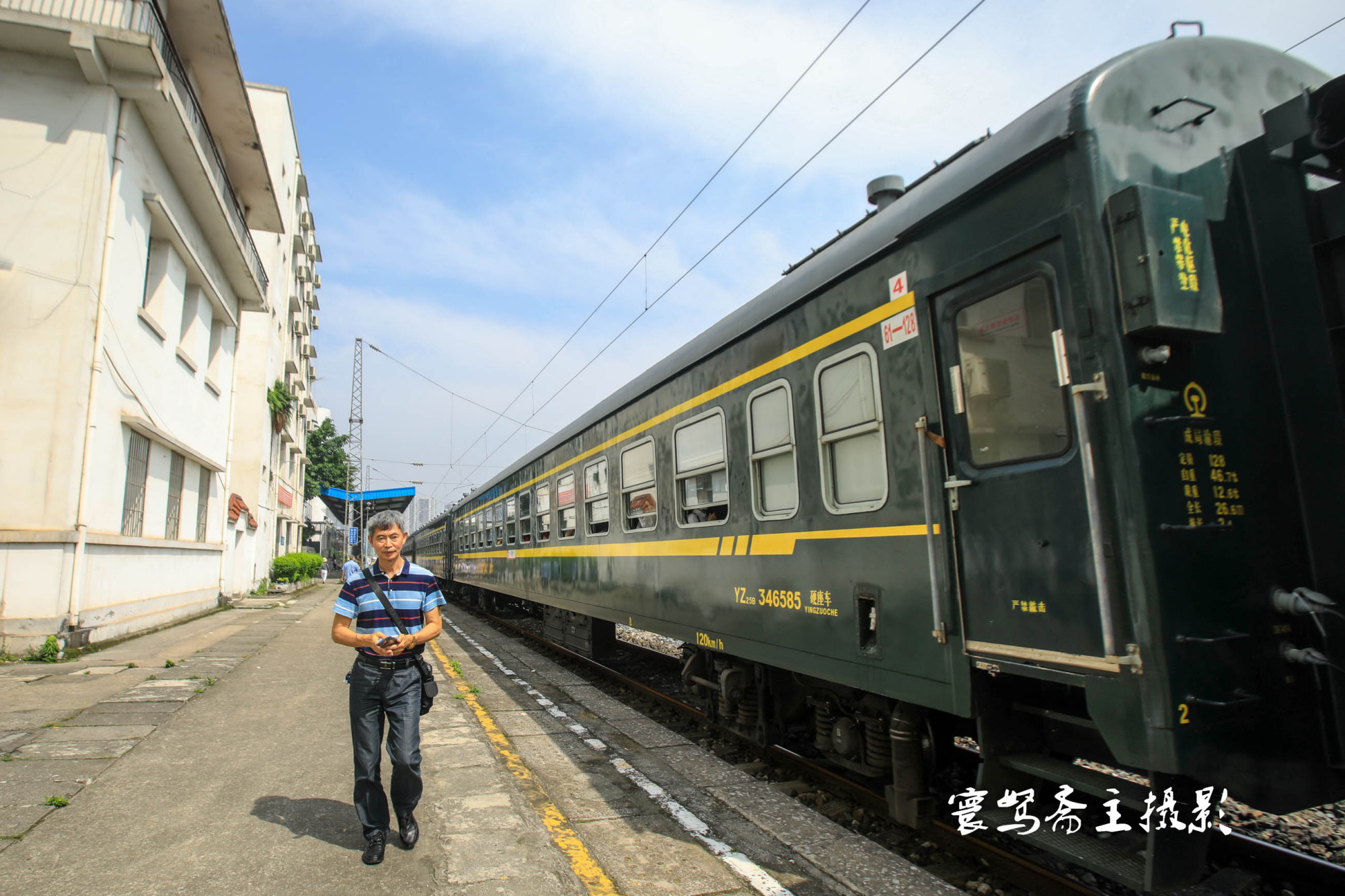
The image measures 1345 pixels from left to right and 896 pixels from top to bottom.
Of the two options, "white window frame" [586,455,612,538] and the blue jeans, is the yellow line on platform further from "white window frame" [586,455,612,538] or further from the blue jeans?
"white window frame" [586,455,612,538]

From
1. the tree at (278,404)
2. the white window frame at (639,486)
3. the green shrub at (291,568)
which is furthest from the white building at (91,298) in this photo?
the green shrub at (291,568)

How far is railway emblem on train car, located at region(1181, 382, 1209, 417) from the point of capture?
9.50 ft

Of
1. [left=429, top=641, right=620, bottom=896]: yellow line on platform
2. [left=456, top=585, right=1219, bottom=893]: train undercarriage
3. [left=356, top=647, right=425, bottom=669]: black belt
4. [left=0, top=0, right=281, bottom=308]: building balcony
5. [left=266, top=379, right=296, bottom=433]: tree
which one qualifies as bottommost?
[left=429, top=641, right=620, bottom=896]: yellow line on platform

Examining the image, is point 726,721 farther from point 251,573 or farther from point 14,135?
point 251,573

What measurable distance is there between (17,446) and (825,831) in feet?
34.5

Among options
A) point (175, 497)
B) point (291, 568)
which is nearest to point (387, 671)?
point (175, 497)

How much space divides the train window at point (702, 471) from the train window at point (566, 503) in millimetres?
3530

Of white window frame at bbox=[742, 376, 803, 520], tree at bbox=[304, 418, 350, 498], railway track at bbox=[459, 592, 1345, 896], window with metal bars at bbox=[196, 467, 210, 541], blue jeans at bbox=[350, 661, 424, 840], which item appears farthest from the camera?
tree at bbox=[304, 418, 350, 498]

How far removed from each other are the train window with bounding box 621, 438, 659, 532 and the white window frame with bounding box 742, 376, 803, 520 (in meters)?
1.86

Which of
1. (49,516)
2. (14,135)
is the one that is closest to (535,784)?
(49,516)

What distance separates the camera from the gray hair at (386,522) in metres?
3.96

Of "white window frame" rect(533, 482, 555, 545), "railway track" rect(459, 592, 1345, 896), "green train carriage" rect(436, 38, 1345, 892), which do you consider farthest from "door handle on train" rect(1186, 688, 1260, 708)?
"white window frame" rect(533, 482, 555, 545)

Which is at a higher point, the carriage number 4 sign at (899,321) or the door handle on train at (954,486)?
the carriage number 4 sign at (899,321)

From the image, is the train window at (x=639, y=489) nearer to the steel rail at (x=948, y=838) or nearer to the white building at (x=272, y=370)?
the steel rail at (x=948, y=838)
